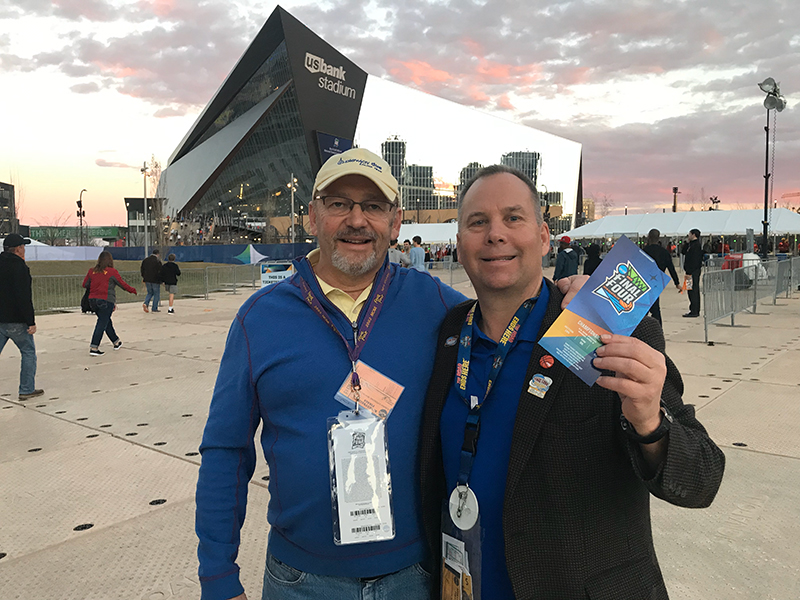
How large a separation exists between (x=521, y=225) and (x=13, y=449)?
16.6 ft

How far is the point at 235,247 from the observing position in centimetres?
4397

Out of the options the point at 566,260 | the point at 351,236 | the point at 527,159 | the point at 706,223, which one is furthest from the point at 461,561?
the point at 527,159

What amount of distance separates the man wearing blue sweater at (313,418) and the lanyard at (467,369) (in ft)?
0.56

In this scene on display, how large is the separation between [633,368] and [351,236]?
40.4 inches

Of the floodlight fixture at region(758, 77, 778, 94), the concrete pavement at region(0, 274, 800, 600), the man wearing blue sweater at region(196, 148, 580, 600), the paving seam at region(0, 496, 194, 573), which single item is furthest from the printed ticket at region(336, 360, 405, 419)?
the floodlight fixture at region(758, 77, 778, 94)

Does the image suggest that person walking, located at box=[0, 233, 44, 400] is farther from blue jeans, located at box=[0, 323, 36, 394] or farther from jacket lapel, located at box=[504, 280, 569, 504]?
jacket lapel, located at box=[504, 280, 569, 504]

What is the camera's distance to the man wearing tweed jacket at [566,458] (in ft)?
4.41

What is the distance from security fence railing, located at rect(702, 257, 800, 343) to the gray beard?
8.87 metres

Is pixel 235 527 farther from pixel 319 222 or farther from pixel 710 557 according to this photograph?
pixel 710 557

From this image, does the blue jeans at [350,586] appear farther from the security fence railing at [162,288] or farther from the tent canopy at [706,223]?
the tent canopy at [706,223]

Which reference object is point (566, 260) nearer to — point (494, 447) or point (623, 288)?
point (494, 447)

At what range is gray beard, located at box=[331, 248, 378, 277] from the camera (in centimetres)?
189

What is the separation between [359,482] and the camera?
5.37ft

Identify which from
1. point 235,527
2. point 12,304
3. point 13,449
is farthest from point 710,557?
point 12,304
